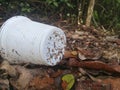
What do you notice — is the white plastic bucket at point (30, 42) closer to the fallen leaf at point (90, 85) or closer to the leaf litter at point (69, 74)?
the leaf litter at point (69, 74)

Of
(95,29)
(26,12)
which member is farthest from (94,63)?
(26,12)

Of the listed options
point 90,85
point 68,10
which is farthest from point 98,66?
point 68,10

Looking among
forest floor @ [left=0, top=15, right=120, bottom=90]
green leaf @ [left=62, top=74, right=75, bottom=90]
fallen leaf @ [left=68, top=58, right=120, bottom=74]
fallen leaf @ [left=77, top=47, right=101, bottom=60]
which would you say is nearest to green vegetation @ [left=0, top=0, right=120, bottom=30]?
fallen leaf @ [left=77, top=47, right=101, bottom=60]

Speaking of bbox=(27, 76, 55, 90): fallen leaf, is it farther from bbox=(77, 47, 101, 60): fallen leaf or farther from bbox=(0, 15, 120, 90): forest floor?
bbox=(77, 47, 101, 60): fallen leaf

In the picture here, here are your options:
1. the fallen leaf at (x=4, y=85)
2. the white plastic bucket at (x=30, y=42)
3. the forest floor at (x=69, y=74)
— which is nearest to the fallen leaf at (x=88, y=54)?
the forest floor at (x=69, y=74)

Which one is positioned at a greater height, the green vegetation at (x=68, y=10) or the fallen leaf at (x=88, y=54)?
the green vegetation at (x=68, y=10)

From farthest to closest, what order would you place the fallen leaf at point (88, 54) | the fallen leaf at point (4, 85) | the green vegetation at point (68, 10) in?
the green vegetation at point (68, 10) → the fallen leaf at point (88, 54) → the fallen leaf at point (4, 85)
